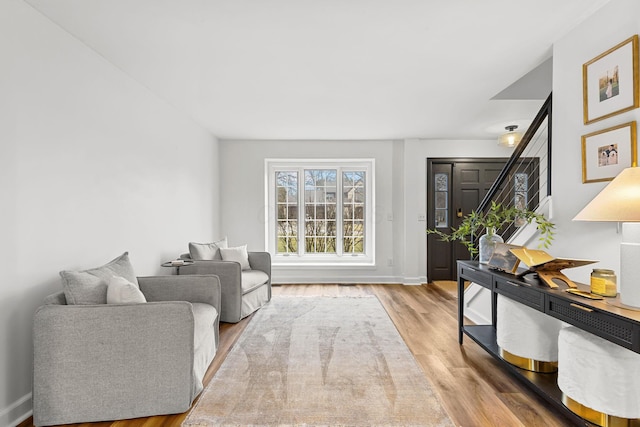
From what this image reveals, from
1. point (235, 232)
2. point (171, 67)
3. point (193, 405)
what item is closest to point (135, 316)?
point (193, 405)

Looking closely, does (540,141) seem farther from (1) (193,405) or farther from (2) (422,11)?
(1) (193,405)

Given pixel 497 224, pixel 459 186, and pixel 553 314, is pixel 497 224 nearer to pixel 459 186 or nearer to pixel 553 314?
pixel 553 314

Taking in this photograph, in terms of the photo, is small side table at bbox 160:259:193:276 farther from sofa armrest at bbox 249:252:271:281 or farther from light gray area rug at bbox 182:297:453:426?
sofa armrest at bbox 249:252:271:281

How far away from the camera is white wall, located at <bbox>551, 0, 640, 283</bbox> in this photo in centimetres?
200

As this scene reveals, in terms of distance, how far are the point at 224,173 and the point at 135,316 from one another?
13.1 ft

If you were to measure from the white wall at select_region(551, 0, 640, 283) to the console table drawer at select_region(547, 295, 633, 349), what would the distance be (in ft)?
1.51

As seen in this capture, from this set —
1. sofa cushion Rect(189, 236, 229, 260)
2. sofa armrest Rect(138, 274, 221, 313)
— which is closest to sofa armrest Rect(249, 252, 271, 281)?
sofa cushion Rect(189, 236, 229, 260)

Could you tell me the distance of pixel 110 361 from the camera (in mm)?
1951

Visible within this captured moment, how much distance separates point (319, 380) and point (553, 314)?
5.00ft

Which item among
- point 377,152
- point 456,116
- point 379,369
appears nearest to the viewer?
point 379,369

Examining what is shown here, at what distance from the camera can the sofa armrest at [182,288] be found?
2.75m

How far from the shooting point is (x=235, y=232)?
227 inches

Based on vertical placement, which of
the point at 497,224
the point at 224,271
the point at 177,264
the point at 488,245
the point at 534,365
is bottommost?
the point at 534,365

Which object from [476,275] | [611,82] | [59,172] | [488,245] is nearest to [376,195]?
[488,245]
